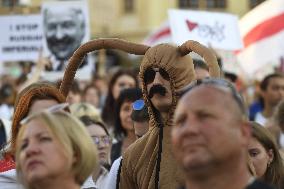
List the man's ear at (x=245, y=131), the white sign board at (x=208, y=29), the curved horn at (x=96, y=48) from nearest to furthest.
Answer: the man's ear at (x=245, y=131) → the curved horn at (x=96, y=48) → the white sign board at (x=208, y=29)

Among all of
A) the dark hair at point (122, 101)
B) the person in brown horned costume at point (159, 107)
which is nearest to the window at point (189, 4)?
the dark hair at point (122, 101)

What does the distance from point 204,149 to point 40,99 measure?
1.62 metres

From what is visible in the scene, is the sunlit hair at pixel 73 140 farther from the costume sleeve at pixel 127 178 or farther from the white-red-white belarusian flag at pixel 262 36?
the white-red-white belarusian flag at pixel 262 36

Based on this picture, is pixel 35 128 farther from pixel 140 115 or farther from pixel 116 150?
pixel 116 150

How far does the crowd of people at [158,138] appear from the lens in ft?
9.17

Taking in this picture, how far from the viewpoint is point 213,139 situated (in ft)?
9.04

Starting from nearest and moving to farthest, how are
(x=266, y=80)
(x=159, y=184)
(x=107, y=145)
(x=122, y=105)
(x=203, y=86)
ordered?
1. (x=203, y=86)
2. (x=159, y=184)
3. (x=107, y=145)
4. (x=122, y=105)
5. (x=266, y=80)

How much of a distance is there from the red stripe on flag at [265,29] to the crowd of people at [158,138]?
3.05m

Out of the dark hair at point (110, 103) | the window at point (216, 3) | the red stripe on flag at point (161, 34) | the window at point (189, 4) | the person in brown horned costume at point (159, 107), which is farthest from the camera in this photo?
the window at point (189, 4)

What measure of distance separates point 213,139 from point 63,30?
7.06 metres

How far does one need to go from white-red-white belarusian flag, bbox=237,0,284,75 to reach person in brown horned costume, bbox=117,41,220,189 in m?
5.01

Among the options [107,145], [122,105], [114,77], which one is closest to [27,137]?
[107,145]

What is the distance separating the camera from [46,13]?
1000 centimetres

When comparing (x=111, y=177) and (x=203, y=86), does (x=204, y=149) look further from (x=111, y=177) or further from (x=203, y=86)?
(x=111, y=177)
